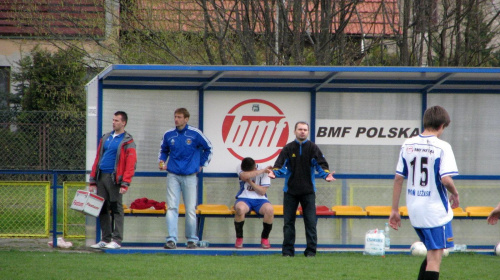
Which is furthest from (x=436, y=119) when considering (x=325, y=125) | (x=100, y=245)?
(x=100, y=245)

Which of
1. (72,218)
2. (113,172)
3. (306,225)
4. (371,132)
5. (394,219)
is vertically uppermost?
(371,132)

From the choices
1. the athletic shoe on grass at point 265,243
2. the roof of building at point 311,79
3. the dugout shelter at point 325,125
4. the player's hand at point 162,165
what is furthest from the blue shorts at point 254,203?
the roof of building at point 311,79

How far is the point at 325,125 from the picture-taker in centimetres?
1070

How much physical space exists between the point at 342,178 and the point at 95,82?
12.6 feet

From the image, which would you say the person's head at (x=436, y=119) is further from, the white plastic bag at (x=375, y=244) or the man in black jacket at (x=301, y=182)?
the white plastic bag at (x=375, y=244)

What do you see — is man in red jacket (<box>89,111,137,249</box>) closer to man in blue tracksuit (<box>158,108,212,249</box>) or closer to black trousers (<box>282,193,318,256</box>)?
man in blue tracksuit (<box>158,108,212,249</box>)

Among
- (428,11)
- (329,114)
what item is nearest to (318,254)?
(329,114)

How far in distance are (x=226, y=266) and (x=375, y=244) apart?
2.43 metres

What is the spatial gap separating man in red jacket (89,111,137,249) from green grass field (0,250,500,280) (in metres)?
0.58

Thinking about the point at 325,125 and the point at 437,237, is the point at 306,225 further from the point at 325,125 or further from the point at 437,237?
the point at 437,237

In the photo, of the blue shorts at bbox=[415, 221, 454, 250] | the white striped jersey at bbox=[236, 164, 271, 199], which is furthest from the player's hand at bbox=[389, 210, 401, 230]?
the white striped jersey at bbox=[236, 164, 271, 199]

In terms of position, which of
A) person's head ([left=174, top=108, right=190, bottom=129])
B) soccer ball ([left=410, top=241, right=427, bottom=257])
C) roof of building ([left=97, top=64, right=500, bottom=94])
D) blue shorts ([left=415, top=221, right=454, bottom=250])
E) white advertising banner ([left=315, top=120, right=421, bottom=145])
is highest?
roof of building ([left=97, top=64, right=500, bottom=94])

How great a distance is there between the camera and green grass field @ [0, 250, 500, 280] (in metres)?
7.43

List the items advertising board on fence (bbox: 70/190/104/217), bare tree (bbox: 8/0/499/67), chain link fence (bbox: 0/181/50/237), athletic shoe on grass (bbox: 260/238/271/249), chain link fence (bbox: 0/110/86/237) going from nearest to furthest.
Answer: advertising board on fence (bbox: 70/190/104/217), athletic shoe on grass (bbox: 260/238/271/249), chain link fence (bbox: 0/181/50/237), bare tree (bbox: 8/0/499/67), chain link fence (bbox: 0/110/86/237)
